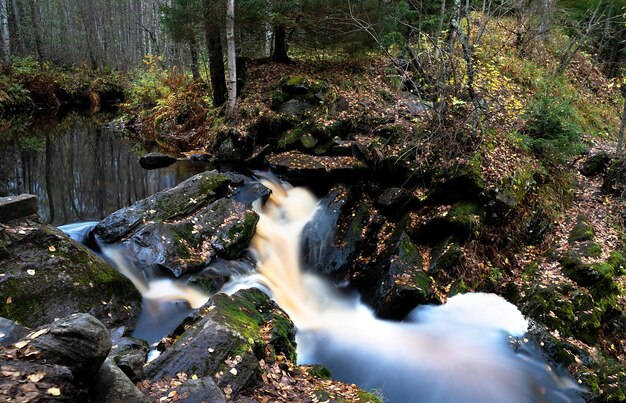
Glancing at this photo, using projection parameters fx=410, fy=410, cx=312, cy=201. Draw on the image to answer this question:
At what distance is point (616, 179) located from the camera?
9219mm

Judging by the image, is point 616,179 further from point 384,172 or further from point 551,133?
point 384,172

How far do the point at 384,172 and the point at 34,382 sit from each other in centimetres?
754

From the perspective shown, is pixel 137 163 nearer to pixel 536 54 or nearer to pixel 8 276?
pixel 8 276

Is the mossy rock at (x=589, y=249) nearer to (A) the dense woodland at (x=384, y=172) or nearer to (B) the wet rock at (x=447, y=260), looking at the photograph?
(A) the dense woodland at (x=384, y=172)

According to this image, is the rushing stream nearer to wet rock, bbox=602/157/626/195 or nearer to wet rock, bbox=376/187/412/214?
wet rock, bbox=376/187/412/214

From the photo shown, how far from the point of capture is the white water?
5730 millimetres

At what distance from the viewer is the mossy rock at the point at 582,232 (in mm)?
7902

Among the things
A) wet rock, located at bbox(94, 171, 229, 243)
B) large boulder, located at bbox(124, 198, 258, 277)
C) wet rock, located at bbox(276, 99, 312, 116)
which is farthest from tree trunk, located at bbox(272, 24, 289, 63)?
large boulder, located at bbox(124, 198, 258, 277)

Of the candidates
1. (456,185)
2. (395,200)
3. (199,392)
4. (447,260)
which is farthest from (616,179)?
(199,392)

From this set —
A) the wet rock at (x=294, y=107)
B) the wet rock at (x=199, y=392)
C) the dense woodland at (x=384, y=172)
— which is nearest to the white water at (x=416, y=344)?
the dense woodland at (x=384, y=172)

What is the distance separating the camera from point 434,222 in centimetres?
784

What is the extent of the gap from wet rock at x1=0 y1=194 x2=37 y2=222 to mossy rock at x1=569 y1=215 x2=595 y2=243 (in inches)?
366

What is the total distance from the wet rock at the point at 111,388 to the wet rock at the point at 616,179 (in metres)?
10.2

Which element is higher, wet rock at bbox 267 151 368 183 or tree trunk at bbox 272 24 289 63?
tree trunk at bbox 272 24 289 63
